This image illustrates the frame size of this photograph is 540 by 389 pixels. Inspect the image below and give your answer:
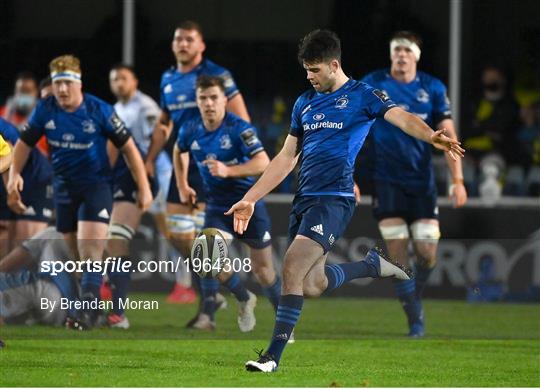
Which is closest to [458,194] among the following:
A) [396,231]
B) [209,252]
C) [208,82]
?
[396,231]

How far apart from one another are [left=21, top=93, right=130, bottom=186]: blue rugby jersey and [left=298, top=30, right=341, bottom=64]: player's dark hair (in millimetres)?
3050

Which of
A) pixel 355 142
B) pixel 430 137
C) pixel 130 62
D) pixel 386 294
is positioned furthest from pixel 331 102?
pixel 130 62

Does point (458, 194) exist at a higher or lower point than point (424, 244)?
higher

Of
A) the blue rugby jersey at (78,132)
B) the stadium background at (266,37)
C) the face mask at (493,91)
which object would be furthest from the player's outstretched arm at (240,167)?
the face mask at (493,91)

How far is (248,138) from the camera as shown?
11.4 meters

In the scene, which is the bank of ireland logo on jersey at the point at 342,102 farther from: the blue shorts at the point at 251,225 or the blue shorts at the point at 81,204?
the blue shorts at the point at 81,204

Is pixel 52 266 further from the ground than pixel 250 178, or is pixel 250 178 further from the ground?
pixel 250 178

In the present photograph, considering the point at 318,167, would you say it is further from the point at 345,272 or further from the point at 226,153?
the point at 226,153

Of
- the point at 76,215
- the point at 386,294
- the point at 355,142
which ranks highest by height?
the point at 355,142

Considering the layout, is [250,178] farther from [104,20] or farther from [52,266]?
[104,20]

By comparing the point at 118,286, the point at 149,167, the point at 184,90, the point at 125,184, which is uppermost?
the point at 184,90

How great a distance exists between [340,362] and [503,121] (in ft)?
25.3

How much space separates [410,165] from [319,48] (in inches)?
123

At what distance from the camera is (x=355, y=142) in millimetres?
9242
